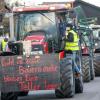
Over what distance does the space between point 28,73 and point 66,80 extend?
45.7 inches

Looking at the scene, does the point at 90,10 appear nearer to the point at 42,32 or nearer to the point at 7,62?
the point at 42,32

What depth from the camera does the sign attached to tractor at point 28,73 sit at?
15391 millimetres

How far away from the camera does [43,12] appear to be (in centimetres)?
1711

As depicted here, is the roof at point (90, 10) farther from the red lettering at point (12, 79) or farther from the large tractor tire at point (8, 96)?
the red lettering at point (12, 79)

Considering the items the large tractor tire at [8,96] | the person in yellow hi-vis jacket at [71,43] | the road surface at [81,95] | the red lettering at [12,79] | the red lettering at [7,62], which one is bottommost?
the road surface at [81,95]

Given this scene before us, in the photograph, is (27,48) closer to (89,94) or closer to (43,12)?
(43,12)

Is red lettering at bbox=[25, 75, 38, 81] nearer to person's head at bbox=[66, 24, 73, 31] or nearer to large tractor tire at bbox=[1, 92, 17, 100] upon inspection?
large tractor tire at bbox=[1, 92, 17, 100]

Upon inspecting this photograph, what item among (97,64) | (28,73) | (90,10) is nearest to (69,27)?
(28,73)

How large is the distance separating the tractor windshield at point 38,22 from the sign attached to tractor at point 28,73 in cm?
173

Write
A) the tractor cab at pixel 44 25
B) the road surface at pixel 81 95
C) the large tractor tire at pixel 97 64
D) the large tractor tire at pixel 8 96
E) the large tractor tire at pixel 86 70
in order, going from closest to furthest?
the large tractor tire at pixel 8 96
the road surface at pixel 81 95
the tractor cab at pixel 44 25
the large tractor tire at pixel 86 70
the large tractor tire at pixel 97 64

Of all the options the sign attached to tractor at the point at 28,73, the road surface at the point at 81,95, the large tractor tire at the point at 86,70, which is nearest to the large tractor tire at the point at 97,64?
the large tractor tire at the point at 86,70

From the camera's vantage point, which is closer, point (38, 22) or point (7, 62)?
point (7, 62)

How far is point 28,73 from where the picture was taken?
15.4 meters

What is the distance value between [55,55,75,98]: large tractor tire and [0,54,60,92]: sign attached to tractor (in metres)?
0.47
